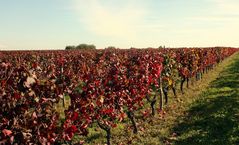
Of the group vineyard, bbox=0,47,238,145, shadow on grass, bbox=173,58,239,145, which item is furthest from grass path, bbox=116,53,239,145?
vineyard, bbox=0,47,238,145

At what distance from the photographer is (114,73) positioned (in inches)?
581

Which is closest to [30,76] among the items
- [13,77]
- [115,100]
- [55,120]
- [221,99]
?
[13,77]

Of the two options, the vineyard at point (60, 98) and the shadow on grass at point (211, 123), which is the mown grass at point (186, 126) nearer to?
the shadow on grass at point (211, 123)

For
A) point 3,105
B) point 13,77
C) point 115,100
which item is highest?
point 13,77

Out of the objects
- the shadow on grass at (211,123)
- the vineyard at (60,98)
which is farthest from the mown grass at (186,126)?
the vineyard at (60,98)

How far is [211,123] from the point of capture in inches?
631

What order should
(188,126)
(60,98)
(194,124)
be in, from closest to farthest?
(60,98)
(188,126)
(194,124)

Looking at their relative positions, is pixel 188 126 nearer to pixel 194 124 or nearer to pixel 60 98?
pixel 194 124

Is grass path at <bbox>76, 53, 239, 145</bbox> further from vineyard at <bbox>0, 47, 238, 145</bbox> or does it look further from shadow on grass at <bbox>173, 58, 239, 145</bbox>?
vineyard at <bbox>0, 47, 238, 145</bbox>

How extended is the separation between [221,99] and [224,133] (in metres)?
7.25

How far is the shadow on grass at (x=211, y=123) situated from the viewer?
1376 centimetres

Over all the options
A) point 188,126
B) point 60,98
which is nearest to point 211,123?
point 188,126

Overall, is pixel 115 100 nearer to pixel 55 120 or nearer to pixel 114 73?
pixel 114 73

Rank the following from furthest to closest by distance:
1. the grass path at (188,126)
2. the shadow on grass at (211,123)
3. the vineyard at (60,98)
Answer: the grass path at (188,126) → the shadow on grass at (211,123) → the vineyard at (60,98)
